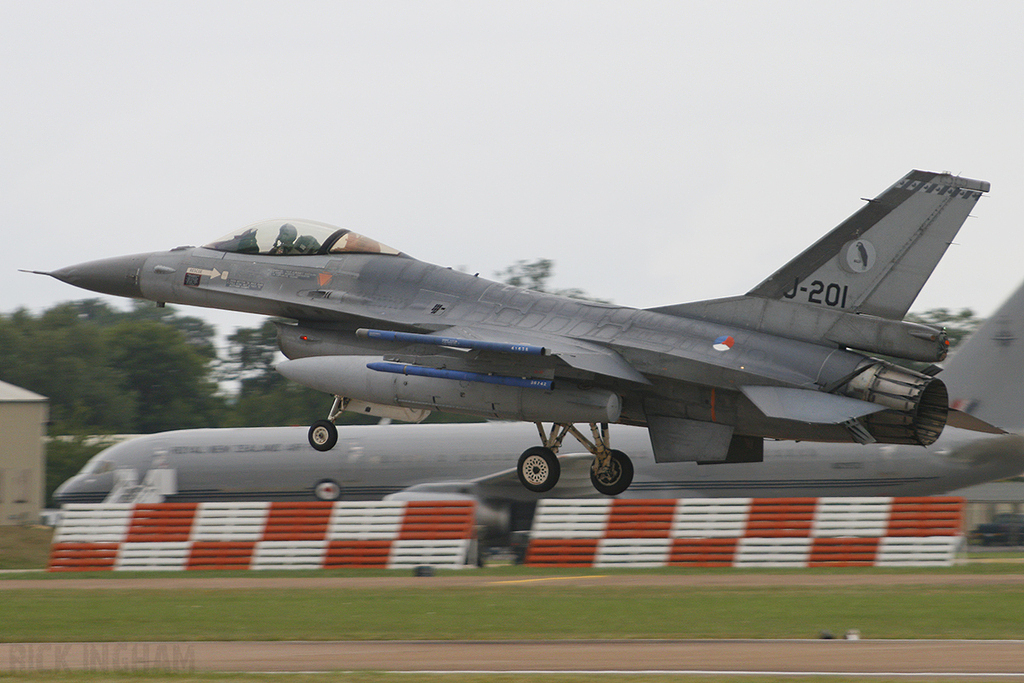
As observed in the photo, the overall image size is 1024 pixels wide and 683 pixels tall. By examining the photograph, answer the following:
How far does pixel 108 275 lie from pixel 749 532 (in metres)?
15.5

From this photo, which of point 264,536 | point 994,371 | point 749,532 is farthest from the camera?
point 264,536

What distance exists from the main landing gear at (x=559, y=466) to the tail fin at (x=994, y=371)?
32.1ft

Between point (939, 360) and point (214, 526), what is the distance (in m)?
19.5

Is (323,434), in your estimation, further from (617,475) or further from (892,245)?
(892,245)

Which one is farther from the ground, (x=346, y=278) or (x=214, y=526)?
(x=346, y=278)

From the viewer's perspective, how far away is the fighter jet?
18.3 m

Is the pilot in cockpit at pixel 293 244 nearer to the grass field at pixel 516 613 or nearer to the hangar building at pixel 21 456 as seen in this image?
the grass field at pixel 516 613

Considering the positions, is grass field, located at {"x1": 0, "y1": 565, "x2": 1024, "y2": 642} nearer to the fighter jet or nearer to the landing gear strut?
the fighter jet

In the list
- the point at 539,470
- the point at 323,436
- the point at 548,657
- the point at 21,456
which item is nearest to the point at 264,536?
the point at 323,436

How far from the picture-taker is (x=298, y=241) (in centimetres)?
2134

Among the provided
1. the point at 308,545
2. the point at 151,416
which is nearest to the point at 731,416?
the point at 308,545

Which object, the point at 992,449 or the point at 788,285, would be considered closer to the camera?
the point at 788,285

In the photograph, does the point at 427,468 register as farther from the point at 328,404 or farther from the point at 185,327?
the point at 185,327

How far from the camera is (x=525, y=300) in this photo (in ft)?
66.1
